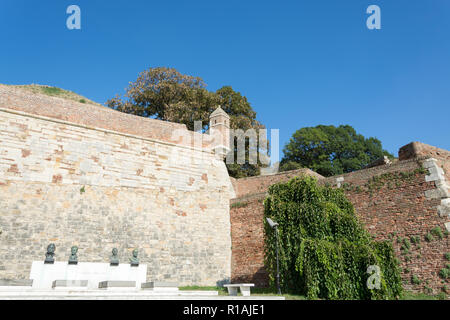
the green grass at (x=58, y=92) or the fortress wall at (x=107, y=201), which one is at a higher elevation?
the green grass at (x=58, y=92)

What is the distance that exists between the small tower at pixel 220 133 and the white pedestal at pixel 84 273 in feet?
28.3

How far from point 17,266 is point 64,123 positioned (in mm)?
5611

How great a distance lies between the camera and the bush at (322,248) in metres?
9.77

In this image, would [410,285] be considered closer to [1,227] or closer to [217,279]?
[217,279]

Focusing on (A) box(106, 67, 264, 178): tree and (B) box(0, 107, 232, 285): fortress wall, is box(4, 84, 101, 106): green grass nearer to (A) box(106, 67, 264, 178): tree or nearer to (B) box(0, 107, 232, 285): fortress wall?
(A) box(106, 67, 264, 178): tree

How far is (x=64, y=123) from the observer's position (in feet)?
46.7

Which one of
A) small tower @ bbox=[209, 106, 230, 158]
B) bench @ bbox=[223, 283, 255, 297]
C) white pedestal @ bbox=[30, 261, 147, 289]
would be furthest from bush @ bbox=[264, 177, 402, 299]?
small tower @ bbox=[209, 106, 230, 158]

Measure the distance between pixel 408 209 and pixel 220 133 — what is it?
9114mm

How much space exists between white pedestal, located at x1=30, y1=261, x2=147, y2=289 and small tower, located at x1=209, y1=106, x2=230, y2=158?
8.63 metres

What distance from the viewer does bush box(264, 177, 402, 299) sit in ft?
32.1

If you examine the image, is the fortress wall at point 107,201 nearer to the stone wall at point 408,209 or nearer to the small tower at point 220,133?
the small tower at point 220,133

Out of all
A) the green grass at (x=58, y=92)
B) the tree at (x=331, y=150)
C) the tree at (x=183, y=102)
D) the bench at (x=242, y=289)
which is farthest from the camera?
the tree at (x=331, y=150)

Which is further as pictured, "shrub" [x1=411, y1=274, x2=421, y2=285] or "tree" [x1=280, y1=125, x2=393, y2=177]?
"tree" [x1=280, y1=125, x2=393, y2=177]

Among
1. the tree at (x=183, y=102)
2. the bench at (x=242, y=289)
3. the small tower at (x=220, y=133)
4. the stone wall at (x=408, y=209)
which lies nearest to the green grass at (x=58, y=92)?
the tree at (x=183, y=102)
